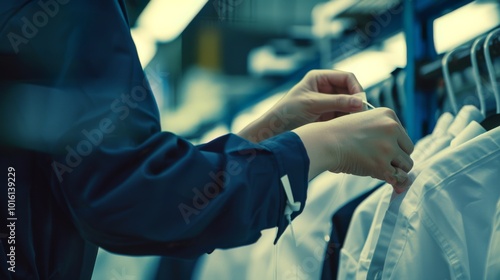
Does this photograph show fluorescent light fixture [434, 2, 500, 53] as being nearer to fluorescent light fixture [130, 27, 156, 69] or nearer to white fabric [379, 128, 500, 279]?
white fabric [379, 128, 500, 279]

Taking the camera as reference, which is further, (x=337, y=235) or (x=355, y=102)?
(x=337, y=235)

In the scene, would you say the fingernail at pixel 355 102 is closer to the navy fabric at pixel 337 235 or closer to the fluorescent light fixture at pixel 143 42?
the navy fabric at pixel 337 235

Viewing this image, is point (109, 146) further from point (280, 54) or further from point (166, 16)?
point (280, 54)

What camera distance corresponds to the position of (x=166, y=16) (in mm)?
3033

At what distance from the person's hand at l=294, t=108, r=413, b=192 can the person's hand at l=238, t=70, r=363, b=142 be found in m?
0.21

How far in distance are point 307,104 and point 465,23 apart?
530mm

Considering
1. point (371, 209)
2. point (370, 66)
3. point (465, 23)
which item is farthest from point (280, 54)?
point (371, 209)

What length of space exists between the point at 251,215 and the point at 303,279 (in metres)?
0.51

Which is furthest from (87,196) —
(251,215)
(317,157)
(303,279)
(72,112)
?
(303,279)

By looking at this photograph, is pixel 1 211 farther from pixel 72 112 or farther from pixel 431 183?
pixel 431 183

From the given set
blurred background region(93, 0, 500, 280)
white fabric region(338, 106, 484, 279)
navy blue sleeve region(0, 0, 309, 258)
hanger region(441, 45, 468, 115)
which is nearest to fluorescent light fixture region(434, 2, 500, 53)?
blurred background region(93, 0, 500, 280)

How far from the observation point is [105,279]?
152cm

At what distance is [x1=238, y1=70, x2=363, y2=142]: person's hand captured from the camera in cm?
117

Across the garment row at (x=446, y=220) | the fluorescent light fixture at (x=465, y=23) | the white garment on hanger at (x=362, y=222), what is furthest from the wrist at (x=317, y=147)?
the fluorescent light fixture at (x=465, y=23)
